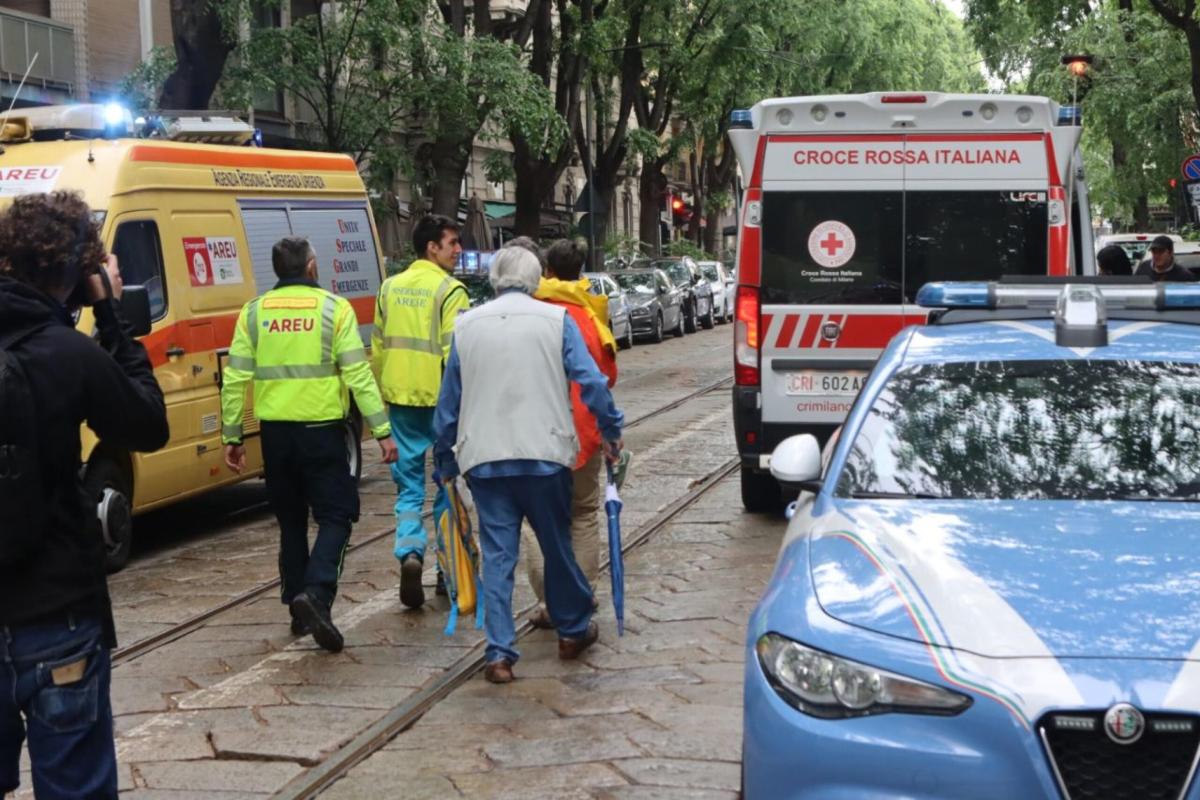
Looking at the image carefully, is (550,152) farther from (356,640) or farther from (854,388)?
(356,640)

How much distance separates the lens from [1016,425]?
5.12 metres

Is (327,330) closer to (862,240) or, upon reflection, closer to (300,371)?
(300,371)

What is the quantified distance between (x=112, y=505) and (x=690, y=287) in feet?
91.1

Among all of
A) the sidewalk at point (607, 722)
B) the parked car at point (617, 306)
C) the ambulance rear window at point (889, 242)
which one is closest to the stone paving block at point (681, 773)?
the sidewalk at point (607, 722)

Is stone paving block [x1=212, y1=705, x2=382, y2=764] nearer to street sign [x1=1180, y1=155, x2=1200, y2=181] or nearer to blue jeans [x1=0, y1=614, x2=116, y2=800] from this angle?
blue jeans [x1=0, y1=614, x2=116, y2=800]

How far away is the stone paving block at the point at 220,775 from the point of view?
18.5 feet

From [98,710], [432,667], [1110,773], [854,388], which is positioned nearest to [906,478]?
[1110,773]

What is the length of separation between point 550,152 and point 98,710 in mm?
23960

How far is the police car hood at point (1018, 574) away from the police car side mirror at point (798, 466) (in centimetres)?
27

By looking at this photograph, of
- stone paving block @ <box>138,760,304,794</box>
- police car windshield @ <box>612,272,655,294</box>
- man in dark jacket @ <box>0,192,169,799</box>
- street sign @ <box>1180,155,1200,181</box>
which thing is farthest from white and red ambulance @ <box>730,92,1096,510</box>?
police car windshield @ <box>612,272,655,294</box>

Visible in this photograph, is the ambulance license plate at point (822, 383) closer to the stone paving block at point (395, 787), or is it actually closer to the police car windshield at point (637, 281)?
the stone paving block at point (395, 787)

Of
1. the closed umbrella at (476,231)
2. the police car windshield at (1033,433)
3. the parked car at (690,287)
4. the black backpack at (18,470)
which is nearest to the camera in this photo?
the black backpack at (18,470)

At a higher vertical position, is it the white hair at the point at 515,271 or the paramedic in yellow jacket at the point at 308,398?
the white hair at the point at 515,271

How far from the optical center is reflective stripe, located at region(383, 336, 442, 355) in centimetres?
831
